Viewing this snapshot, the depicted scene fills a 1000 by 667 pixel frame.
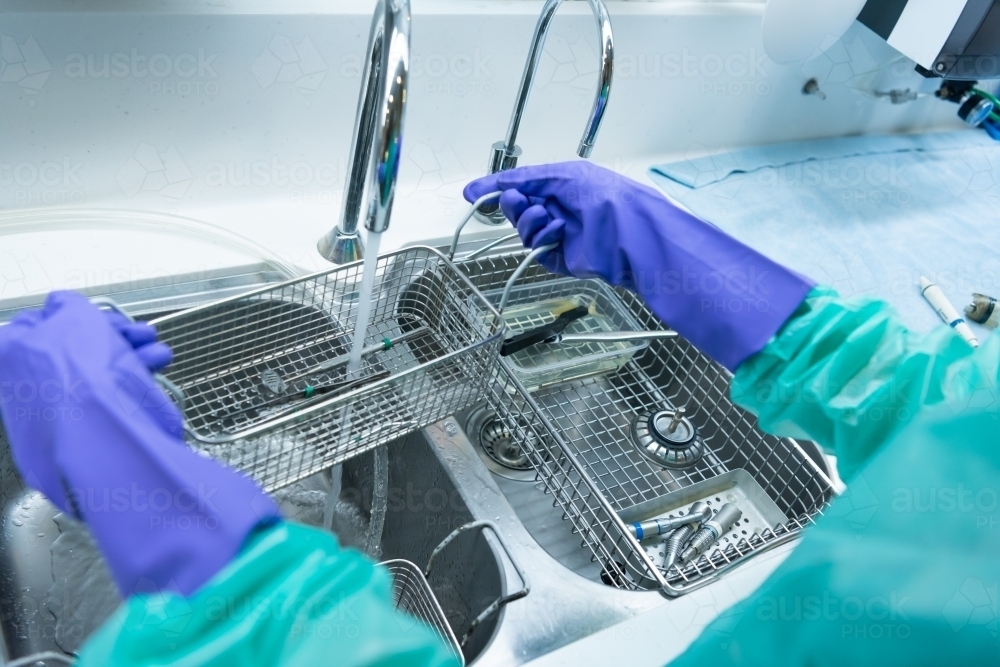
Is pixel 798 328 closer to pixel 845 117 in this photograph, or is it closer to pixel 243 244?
pixel 243 244

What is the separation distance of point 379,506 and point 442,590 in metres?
0.13

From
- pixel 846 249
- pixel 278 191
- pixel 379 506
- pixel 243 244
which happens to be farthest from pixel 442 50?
pixel 846 249

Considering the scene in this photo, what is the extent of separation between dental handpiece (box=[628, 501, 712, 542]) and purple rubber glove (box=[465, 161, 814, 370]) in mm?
258

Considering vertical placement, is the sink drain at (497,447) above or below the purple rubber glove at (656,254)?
below

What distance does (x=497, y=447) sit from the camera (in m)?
1.03

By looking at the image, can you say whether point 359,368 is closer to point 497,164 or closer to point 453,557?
point 453,557

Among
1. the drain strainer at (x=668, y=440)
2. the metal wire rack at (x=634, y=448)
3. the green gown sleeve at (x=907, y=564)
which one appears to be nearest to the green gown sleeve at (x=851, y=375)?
the green gown sleeve at (x=907, y=564)

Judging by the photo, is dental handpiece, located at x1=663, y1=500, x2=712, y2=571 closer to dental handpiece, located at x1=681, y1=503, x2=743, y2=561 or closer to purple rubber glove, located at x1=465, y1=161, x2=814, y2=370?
dental handpiece, located at x1=681, y1=503, x2=743, y2=561

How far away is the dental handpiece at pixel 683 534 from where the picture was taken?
905mm

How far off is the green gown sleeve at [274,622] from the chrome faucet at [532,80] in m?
0.65

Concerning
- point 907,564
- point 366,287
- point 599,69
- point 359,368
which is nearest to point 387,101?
point 366,287

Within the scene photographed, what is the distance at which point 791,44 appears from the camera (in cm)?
117

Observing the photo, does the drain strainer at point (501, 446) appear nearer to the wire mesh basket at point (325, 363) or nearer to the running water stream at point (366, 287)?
the wire mesh basket at point (325, 363)

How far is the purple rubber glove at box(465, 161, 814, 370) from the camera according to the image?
726 millimetres
